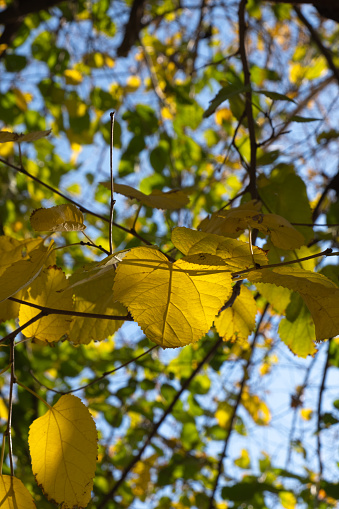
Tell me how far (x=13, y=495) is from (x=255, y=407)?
198 centimetres

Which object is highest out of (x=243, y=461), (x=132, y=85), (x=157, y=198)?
(x=132, y=85)

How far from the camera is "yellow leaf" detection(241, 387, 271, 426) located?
88.3 inches

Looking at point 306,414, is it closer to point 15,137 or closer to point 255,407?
point 255,407

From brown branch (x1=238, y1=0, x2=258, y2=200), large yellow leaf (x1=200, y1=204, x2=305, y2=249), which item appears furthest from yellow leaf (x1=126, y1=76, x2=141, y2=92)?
large yellow leaf (x1=200, y1=204, x2=305, y2=249)

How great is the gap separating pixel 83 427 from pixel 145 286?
0.20 metres

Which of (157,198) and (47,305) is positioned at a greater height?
(157,198)

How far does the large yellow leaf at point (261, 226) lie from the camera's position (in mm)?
568

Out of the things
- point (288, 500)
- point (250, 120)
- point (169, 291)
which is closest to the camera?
point (169, 291)

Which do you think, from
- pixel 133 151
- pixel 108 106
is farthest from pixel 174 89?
pixel 133 151

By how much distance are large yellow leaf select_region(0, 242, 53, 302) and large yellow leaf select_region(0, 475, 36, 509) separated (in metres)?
0.22

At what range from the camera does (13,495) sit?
20.7 inches

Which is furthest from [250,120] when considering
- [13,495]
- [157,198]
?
[13,495]

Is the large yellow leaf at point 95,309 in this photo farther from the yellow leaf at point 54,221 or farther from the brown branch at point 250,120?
the brown branch at point 250,120

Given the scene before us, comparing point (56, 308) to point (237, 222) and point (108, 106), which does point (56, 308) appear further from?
point (108, 106)
